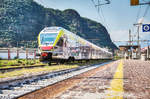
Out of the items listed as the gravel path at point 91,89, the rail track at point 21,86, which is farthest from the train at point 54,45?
the gravel path at point 91,89

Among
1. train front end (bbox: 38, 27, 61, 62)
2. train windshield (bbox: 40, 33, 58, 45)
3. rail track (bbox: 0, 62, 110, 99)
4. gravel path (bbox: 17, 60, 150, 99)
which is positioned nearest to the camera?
gravel path (bbox: 17, 60, 150, 99)

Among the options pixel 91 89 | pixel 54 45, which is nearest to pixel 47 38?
pixel 54 45

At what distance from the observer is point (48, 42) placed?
14.5 meters

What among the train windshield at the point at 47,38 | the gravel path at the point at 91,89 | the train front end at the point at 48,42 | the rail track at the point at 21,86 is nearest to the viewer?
the gravel path at the point at 91,89

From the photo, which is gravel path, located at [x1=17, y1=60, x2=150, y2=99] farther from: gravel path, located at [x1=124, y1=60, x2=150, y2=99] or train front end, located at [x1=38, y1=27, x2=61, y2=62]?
train front end, located at [x1=38, y1=27, x2=61, y2=62]

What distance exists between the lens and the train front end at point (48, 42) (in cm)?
1409

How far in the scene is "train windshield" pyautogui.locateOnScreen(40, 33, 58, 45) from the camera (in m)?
14.5

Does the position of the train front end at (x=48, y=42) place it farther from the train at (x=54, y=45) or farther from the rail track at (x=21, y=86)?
the rail track at (x=21, y=86)

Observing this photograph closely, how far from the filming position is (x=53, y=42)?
14.4 m

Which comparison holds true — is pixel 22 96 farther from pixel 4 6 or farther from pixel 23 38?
pixel 4 6

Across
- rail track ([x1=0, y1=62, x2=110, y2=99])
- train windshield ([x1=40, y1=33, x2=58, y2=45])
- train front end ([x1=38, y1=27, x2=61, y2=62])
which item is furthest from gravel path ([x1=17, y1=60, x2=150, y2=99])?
train windshield ([x1=40, y1=33, x2=58, y2=45])

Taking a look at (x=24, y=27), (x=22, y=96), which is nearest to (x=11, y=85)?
(x=22, y=96)

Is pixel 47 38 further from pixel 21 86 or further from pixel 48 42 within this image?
pixel 21 86

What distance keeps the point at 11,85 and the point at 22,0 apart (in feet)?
599
